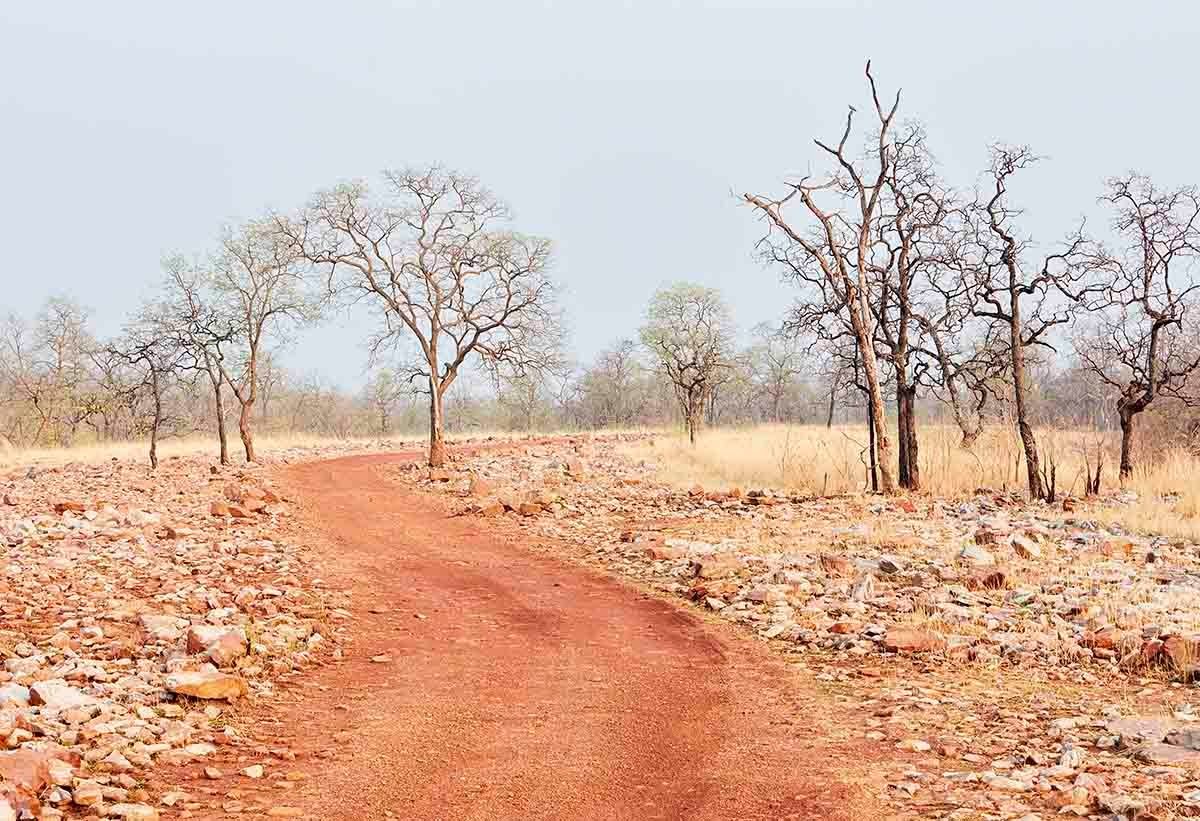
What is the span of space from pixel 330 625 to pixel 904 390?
539 inches

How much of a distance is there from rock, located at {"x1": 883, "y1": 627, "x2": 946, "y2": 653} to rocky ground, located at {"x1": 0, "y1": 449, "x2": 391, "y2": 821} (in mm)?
5037

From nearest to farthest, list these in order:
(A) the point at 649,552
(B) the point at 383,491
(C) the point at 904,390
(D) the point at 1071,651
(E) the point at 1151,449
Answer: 1. (D) the point at 1071,651
2. (A) the point at 649,552
3. (C) the point at 904,390
4. (B) the point at 383,491
5. (E) the point at 1151,449

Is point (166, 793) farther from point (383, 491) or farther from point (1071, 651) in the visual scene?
point (383, 491)

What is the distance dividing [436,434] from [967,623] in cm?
1975

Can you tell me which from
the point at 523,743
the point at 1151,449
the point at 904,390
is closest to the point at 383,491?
the point at 904,390

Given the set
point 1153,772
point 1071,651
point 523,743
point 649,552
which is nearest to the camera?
point 1153,772

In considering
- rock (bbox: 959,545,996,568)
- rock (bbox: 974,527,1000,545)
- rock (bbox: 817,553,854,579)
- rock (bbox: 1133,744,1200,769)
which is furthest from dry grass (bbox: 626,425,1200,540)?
rock (bbox: 1133,744,1200,769)

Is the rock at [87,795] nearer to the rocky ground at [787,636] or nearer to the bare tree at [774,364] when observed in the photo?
the rocky ground at [787,636]

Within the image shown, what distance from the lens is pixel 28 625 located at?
7.45 meters

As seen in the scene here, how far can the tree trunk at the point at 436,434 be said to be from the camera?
2522 centimetres

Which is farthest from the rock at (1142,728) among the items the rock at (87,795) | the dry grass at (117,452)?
the dry grass at (117,452)

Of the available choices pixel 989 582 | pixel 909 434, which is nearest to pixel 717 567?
pixel 989 582

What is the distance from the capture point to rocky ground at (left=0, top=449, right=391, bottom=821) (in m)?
4.64

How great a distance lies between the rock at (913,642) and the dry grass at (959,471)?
7577 mm
